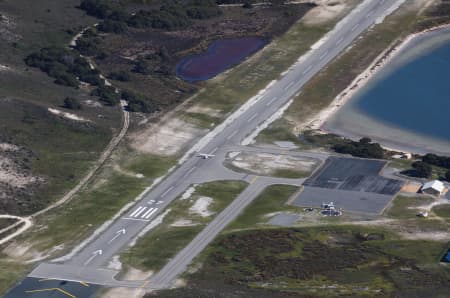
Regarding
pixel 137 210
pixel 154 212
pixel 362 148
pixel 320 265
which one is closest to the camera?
pixel 320 265

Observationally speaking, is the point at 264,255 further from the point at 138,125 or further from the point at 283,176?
the point at 138,125

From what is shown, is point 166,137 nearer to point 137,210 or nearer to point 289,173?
point 289,173

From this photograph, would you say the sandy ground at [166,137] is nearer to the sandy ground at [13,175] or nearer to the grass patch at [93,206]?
the grass patch at [93,206]

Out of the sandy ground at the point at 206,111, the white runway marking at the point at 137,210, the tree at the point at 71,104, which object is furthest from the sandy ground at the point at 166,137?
the white runway marking at the point at 137,210

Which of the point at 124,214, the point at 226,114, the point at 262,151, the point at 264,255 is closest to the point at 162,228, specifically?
the point at 124,214

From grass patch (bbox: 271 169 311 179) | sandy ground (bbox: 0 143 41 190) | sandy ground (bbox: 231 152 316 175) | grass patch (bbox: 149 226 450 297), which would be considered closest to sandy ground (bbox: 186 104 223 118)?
sandy ground (bbox: 231 152 316 175)

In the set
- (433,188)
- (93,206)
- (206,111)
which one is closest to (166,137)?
(206,111)
